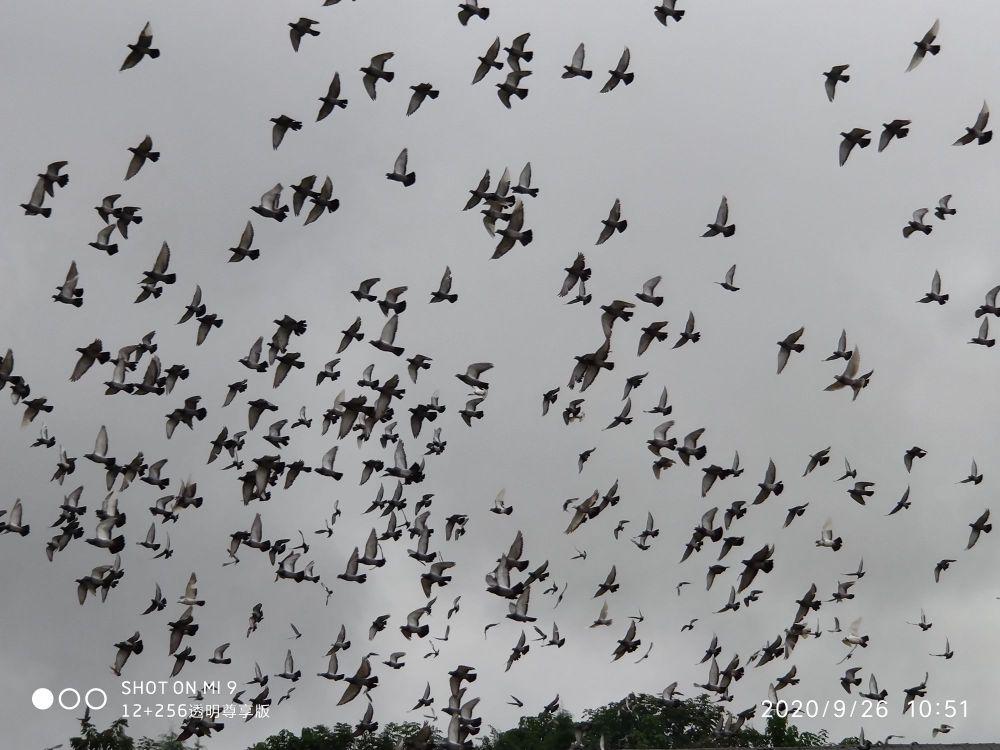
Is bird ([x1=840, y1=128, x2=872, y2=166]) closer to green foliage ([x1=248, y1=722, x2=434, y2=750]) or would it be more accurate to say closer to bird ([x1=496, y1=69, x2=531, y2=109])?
bird ([x1=496, y1=69, x2=531, y2=109])

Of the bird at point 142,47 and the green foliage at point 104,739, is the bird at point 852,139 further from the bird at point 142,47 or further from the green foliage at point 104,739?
the green foliage at point 104,739

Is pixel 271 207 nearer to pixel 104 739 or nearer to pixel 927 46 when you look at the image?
pixel 927 46

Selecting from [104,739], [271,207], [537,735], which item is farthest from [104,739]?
[271,207]

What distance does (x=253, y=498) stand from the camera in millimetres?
43906

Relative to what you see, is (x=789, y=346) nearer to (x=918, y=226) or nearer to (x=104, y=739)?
(x=918, y=226)

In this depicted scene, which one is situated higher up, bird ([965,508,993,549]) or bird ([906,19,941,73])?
bird ([906,19,941,73])

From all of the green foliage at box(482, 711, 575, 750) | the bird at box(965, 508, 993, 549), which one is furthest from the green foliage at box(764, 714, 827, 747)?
the bird at box(965, 508, 993, 549)

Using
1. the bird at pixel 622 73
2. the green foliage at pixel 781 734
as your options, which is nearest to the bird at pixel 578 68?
the bird at pixel 622 73

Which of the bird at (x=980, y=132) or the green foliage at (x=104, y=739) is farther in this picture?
the green foliage at (x=104, y=739)

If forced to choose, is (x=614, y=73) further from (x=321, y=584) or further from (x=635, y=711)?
(x=635, y=711)

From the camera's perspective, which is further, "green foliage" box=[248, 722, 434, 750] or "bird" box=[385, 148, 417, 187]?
"green foliage" box=[248, 722, 434, 750]

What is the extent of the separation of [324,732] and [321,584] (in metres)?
75.5

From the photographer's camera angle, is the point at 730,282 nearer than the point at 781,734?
Yes

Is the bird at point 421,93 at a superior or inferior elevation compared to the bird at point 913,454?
superior
